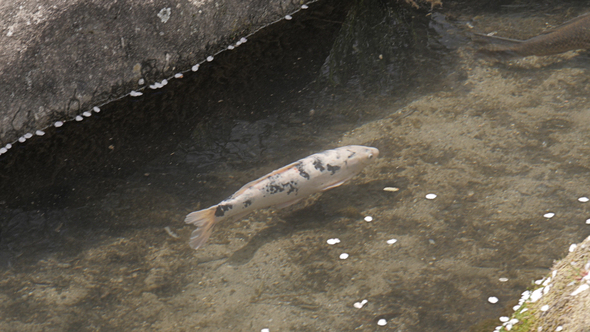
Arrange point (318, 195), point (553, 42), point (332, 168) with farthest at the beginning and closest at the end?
point (553, 42) < point (318, 195) < point (332, 168)

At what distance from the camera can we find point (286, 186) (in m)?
4.08

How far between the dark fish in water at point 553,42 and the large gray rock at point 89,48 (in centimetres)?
303

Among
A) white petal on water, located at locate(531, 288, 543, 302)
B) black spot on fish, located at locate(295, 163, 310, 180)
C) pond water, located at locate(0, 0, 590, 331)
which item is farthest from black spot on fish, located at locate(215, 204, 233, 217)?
white petal on water, located at locate(531, 288, 543, 302)

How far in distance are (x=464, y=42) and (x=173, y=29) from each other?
3192 mm

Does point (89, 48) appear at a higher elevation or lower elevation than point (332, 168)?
higher

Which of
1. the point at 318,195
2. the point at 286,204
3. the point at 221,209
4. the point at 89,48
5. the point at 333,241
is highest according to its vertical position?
the point at 89,48

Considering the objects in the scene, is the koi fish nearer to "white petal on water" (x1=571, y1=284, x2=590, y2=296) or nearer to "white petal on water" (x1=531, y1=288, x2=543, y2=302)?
"white petal on water" (x1=531, y1=288, x2=543, y2=302)

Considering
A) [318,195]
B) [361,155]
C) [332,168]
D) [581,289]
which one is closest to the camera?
[581,289]

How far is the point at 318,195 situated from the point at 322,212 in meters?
0.20

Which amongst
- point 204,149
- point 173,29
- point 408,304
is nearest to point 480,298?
point 408,304

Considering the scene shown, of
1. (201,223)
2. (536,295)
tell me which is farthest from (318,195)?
(536,295)

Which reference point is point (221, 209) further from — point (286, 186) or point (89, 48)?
point (89, 48)

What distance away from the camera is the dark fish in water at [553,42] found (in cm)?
548

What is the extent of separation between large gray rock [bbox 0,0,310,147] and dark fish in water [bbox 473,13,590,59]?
303 centimetres
